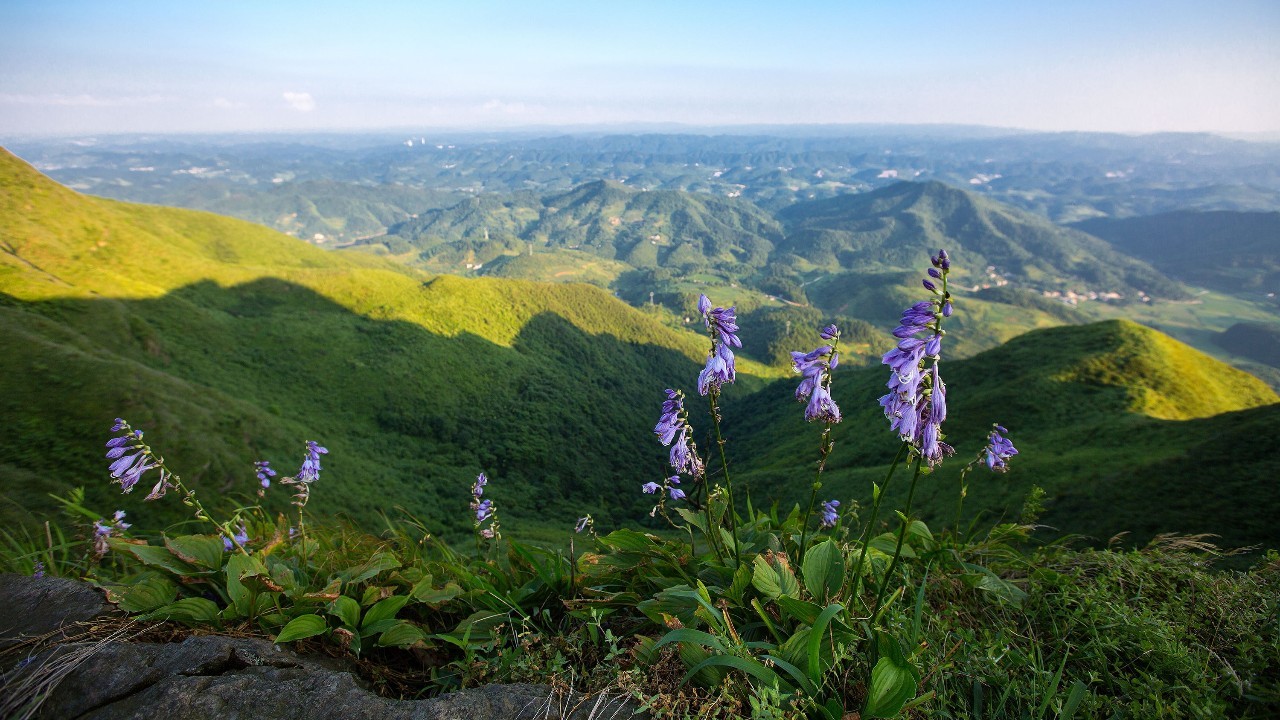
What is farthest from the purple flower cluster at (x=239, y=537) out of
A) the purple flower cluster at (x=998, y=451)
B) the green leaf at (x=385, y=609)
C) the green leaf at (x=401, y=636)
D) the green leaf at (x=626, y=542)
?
the purple flower cluster at (x=998, y=451)

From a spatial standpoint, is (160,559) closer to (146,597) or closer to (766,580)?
(146,597)

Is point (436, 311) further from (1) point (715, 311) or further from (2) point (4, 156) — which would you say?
(1) point (715, 311)

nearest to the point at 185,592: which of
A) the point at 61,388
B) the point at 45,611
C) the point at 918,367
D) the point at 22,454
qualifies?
the point at 45,611

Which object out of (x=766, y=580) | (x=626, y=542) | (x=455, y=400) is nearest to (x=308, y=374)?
(x=455, y=400)

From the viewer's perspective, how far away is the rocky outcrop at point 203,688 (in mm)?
2721

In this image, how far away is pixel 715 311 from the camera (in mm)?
3947

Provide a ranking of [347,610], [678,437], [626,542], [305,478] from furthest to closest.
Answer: [305,478], [626,542], [678,437], [347,610]

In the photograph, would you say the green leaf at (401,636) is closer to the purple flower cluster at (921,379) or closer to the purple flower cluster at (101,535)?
the purple flower cluster at (101,535)

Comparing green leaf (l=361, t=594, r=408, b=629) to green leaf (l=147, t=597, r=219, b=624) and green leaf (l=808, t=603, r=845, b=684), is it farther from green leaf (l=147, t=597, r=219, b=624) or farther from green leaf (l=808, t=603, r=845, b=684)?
green leaf (l=808, t=603, r=845, b=684)

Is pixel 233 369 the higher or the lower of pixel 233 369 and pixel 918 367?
the lower

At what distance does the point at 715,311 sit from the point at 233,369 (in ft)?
343

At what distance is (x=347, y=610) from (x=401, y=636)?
1.47 feet

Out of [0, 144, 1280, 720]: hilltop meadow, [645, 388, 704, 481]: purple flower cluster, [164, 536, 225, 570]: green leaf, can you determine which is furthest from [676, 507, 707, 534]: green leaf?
[164, 536, 225, 570]: green leaf

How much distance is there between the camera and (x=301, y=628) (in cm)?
345
